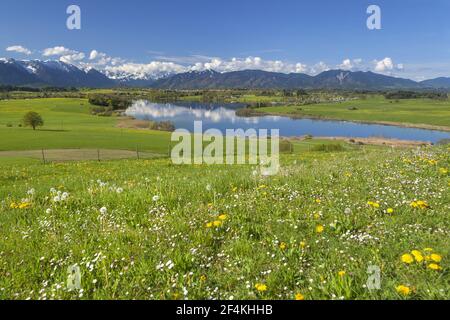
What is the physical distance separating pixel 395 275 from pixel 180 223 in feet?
11.4

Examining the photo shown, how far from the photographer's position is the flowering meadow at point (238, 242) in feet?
14.0

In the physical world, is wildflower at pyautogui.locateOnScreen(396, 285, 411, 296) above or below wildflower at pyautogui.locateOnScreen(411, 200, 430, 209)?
below

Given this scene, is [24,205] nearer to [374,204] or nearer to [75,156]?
[374,204]

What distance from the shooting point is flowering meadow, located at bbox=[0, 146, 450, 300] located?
4.25m

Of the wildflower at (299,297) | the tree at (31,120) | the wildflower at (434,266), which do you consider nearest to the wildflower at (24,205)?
the wildflower at (299,297)

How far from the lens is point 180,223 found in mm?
6156

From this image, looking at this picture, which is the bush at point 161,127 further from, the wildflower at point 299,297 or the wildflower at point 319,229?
the wildflower at point 299,297

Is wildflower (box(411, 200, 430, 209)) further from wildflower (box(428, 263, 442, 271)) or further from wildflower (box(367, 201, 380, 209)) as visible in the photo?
wildflower (box(428, 263, 442, 271))

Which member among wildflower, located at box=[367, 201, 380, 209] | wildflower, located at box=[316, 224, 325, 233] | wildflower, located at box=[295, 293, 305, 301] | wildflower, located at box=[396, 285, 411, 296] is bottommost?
wildflower, located at box=[295, 293, 305, 301]

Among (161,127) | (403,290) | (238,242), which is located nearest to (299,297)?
(403,290)

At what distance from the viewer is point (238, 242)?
17.5 ft

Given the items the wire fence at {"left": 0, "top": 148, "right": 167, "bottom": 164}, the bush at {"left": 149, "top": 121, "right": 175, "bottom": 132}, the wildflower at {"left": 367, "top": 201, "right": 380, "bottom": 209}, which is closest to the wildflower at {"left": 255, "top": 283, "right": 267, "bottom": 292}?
the wildflower at {"left": 367, "top": 201, "right": 380, "bottom": 209}
